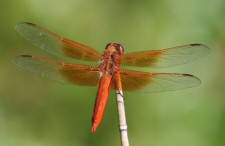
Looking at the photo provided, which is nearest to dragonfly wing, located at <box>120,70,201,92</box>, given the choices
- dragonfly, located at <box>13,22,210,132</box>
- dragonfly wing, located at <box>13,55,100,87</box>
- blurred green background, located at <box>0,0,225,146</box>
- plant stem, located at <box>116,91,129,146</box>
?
dragonfly, located at <box>13,22,210,132</box>

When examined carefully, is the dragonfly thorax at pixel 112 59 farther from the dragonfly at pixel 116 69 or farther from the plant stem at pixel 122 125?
the plant stem at pixel 122 125

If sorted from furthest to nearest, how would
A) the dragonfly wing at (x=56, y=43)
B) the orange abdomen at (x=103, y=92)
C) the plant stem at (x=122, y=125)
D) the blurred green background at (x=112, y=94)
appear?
the blurred green background at (x=112, y=94), the dragonfly wing at (x=56, y=43), the orange abdomen at (x=103, y=92), the plant stem at (x=122, y=125)

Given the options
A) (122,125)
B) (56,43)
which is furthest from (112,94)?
(122,125)

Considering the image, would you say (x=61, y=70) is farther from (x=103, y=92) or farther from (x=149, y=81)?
(x=149, y=81)

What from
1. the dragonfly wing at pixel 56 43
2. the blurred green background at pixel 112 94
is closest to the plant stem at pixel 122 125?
the dragonfly wing at pixel 56 43


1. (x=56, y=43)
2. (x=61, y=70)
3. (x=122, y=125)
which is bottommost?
(x=122, y=125)

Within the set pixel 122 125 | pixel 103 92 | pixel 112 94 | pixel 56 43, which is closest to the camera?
pixel 122 125

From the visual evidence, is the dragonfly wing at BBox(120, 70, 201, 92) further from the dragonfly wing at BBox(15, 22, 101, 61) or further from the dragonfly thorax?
the dragonfly wing at BBox(15, 22, 101, 61)
